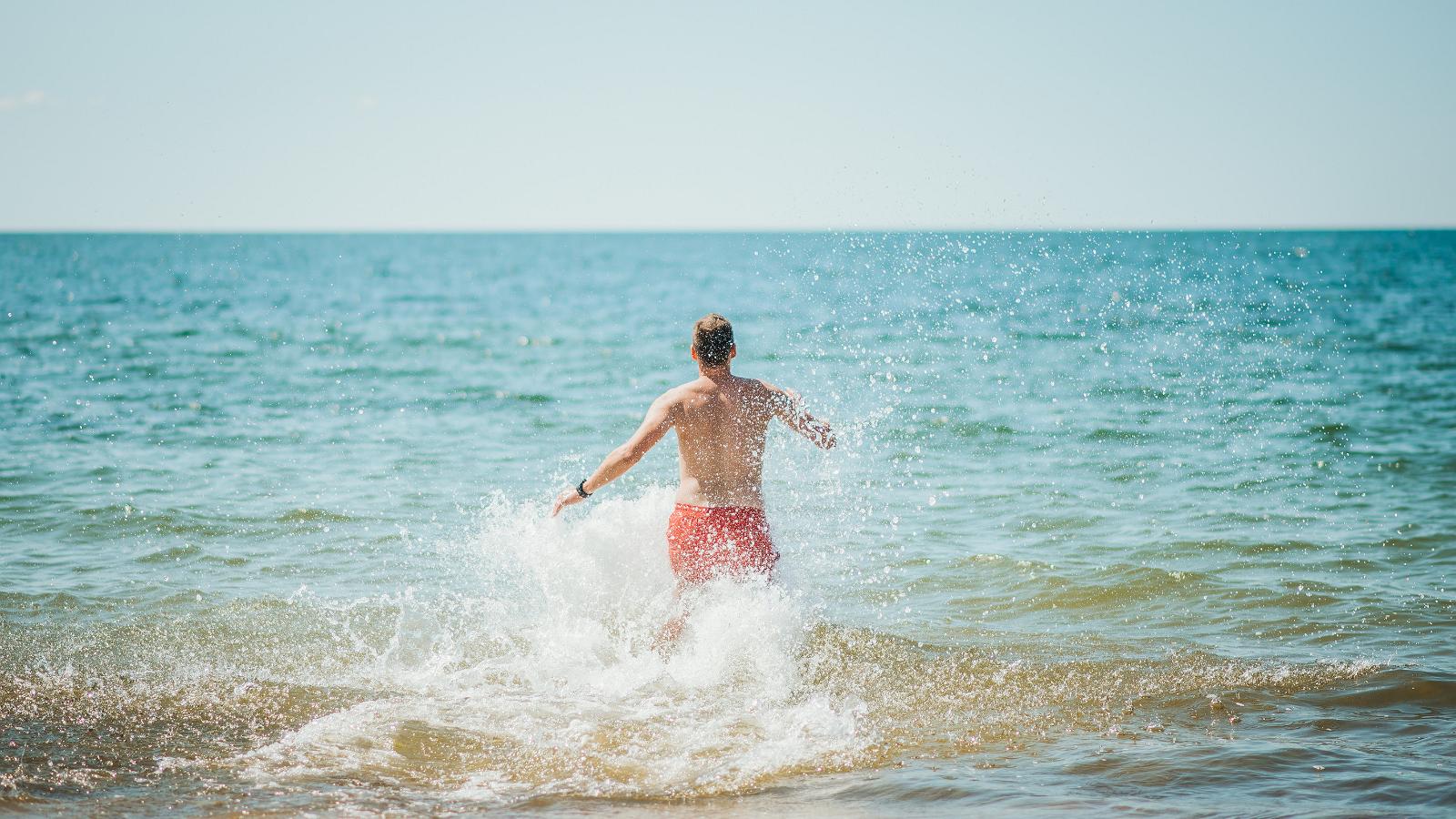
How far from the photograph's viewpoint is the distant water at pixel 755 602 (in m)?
4.81

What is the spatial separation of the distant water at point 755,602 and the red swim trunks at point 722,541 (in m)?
0.20

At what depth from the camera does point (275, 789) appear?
15.0 feet

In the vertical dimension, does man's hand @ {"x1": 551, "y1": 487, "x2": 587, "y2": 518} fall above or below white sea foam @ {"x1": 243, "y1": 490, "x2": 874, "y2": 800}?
above

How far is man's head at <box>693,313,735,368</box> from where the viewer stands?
5988mm

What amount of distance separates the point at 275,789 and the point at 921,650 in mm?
3653

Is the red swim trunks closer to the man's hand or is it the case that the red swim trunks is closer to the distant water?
the distant water

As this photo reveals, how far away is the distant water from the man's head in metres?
1.31

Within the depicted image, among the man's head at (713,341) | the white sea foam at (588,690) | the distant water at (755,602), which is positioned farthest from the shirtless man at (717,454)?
the distant water at (755,602)

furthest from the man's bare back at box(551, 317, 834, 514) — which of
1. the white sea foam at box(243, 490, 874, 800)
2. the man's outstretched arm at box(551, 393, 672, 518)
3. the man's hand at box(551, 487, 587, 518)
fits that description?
the white sea foam at box(243, 490, 874, 800)

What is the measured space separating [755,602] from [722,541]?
397 millimetres

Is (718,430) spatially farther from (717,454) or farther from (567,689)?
(567,689)

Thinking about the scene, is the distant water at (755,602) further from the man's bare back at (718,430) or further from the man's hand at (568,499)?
the man's hand at (568,499)

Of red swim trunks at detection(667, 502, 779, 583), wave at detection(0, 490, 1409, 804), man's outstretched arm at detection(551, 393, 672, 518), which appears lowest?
wave at detection(0, 490, 1409, 804)

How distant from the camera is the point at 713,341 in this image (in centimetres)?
598
